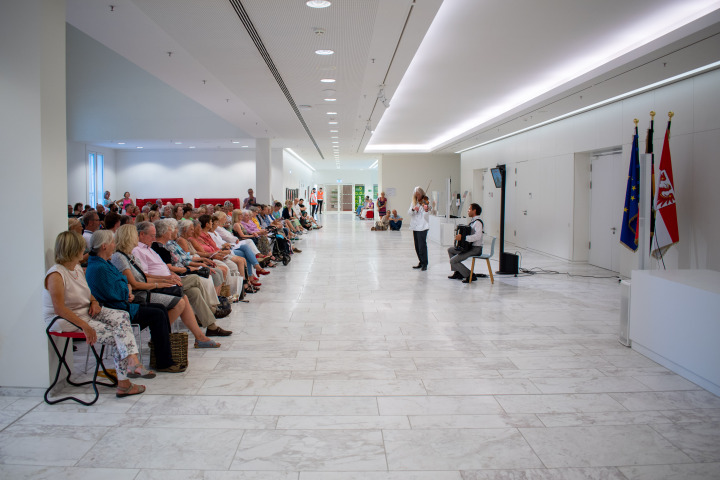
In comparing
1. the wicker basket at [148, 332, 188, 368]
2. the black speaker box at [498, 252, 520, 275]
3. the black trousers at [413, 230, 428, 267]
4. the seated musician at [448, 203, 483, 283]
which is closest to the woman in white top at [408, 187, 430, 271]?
the black trousers at [413, 230, 428, 267]

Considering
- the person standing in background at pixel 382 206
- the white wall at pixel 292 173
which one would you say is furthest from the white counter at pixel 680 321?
the white wall at pixel 292 173

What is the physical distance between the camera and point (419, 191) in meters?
11.3

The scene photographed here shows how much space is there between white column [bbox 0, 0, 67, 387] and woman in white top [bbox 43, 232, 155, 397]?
0.87 ft

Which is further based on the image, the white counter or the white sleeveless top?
the white counter

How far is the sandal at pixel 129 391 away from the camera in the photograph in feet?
13.6

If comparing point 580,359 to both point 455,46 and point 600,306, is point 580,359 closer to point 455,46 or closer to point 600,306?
point 600,306

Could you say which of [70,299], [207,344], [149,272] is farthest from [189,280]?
[70,299]

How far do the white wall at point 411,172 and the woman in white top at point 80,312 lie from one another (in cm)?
2132

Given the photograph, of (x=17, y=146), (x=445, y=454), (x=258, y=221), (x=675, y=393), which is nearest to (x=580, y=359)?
(x=675, y=393)

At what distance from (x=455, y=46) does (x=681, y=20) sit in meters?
2.95

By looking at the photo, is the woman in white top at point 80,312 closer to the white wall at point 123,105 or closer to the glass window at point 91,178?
the white wall at point 123,105

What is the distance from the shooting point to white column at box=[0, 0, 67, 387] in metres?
4.15

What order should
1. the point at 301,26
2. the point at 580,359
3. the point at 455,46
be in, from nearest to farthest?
the point at 580,359 → the point at 301,26 → the point at 455,46

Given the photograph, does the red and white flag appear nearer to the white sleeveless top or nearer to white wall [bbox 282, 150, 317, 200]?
the white sleeveless top
